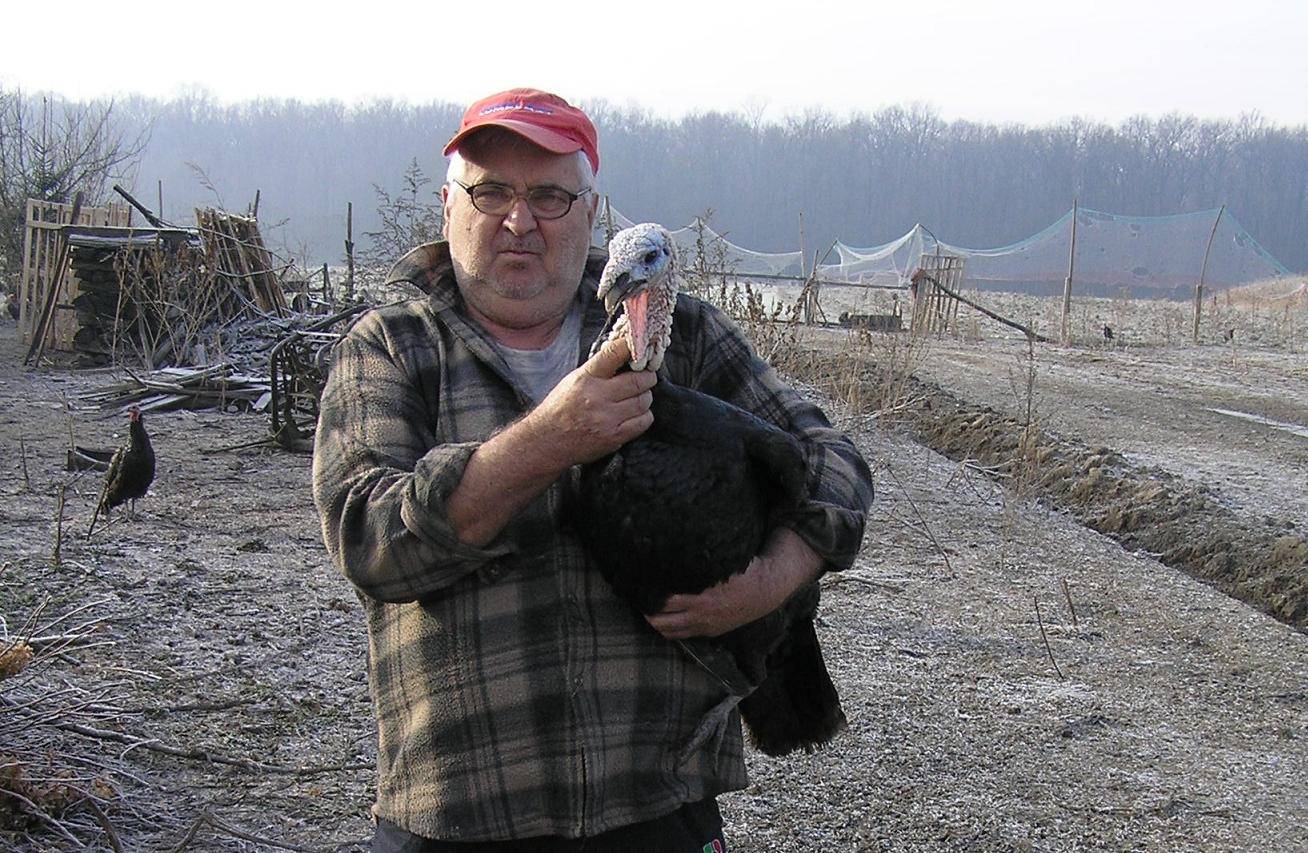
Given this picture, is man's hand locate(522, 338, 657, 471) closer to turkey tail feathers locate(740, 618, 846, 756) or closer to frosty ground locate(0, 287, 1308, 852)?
turkey tail feathers locate(740, 618, 846, 756)

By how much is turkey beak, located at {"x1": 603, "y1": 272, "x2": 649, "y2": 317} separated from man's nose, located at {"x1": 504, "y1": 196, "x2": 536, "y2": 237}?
28cm

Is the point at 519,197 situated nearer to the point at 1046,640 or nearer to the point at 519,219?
the point at 519,219

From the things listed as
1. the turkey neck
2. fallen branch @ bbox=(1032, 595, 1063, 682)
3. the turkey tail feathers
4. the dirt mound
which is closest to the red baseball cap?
the turkey tail feathers

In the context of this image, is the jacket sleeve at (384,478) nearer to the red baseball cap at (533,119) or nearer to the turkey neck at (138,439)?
the red baseball cap at (533,119)

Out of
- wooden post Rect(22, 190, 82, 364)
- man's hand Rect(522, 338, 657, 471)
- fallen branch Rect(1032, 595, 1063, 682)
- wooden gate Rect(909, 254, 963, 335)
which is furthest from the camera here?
wooden gate Rect(909, 254, 963, 335)

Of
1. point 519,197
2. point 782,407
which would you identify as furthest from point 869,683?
point 519,197

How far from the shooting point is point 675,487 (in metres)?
2.05

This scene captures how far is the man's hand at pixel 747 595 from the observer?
6.60ft

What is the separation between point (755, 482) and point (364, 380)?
0.74 metres

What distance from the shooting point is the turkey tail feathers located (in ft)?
8.39

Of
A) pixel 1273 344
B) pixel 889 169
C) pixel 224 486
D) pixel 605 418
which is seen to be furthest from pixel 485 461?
pixel 889 169

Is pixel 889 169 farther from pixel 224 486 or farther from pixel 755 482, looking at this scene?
pixel 755 482

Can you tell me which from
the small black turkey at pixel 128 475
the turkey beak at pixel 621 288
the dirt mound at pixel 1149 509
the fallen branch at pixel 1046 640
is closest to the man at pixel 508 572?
the turkey beak at pixel 621 288

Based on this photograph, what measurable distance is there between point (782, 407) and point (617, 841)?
2.94 ft
